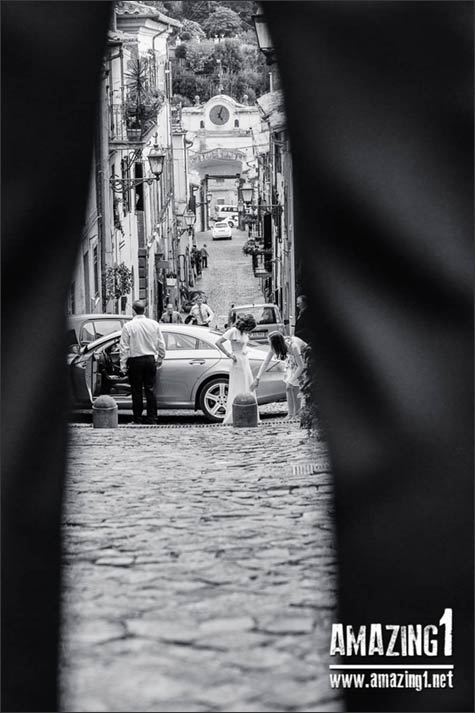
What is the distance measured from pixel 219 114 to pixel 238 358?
85258 mm

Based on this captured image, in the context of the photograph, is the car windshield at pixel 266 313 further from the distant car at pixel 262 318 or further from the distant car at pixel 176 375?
the distant car at pixel 176 375

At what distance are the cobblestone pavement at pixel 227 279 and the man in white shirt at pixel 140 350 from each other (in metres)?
21.4

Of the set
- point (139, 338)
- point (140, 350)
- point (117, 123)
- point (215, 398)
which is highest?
point (117, 123)

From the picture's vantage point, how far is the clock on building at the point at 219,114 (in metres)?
94.1

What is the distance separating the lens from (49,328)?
3018 mm

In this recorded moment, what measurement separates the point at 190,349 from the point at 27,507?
1026cm

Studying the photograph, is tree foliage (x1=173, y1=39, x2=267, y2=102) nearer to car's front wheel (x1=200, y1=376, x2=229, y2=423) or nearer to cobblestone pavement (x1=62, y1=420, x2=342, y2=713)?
car's front wheel (x1=200, y1=376, x2=229, y2=423)

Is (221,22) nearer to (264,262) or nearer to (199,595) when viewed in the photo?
(264,262)

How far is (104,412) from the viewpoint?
1159 centimetres

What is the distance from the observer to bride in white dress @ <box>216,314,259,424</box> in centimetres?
1171

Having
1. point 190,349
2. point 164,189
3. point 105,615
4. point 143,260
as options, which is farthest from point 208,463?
point 164,189

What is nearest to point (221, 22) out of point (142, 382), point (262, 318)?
point (262, 318)

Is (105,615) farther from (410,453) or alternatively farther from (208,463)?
(208,463)

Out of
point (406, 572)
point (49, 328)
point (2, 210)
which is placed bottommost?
point (406, 572)
